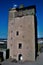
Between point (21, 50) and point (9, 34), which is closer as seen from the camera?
point (21, 50)

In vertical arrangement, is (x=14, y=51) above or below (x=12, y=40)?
below

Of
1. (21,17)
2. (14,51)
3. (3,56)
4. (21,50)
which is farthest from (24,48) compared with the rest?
(21,17)

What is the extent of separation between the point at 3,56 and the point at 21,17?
8.08m

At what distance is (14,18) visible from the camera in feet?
82.2

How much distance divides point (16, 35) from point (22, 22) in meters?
2.74

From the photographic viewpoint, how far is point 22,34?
23.6 meters

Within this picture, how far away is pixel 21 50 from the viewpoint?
23812 millimetres

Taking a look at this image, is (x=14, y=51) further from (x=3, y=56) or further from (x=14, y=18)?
(x=14, y=18)

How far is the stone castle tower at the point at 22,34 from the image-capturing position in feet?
75.5

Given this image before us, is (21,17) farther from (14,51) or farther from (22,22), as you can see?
(14,51)

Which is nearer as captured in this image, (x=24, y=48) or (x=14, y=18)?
(x=24, y=48)

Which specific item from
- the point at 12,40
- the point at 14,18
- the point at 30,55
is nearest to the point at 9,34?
the point at 12,40

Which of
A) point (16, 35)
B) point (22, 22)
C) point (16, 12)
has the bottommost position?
point (16, 35)

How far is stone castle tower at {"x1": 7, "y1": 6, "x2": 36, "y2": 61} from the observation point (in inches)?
906
